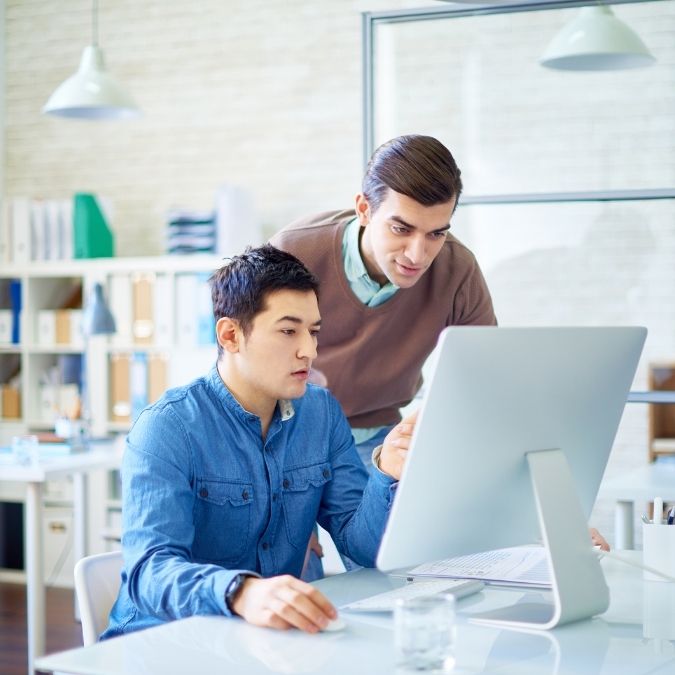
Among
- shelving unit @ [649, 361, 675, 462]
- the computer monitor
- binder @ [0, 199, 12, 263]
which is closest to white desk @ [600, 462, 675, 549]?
shelving unit @ [649, 361, 675, 462]

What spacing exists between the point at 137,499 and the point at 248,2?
422 cm

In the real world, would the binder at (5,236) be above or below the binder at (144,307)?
above

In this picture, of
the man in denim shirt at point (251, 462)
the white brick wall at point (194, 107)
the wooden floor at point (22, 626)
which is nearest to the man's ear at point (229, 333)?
the man in denim shirt at point (251, 462)

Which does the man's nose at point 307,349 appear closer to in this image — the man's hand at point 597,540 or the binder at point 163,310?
the man's hand at point 597,540

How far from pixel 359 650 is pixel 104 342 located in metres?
4.08

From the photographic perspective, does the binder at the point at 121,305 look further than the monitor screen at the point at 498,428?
Yes

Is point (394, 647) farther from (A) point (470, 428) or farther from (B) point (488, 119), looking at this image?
(B) point (488, 119)

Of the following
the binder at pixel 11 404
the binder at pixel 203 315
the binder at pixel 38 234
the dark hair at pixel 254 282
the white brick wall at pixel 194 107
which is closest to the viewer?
the dark hair at pixel 254 282

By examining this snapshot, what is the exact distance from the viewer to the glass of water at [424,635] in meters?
1.22

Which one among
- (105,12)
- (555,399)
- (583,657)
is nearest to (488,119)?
(555,399)

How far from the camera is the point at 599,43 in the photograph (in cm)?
329

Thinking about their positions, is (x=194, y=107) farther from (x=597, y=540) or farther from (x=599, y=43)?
(x=597, y=540)

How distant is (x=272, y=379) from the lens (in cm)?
178

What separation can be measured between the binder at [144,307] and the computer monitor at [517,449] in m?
3.72
